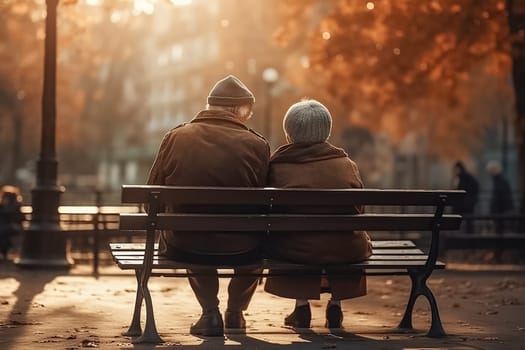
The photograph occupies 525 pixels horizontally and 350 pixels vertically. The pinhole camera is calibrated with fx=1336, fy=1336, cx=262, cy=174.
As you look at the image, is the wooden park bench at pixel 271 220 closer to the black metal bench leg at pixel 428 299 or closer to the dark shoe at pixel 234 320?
the black metal bench leg at pixel 428 299

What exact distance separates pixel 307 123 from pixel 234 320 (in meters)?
1.48

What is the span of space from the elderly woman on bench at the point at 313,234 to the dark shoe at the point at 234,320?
1.00 feet

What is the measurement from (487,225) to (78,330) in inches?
603

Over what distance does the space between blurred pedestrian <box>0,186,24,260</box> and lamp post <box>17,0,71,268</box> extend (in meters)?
1.47

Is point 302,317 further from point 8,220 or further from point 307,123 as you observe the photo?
point 8,220

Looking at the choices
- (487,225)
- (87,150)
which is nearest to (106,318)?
(487,225)

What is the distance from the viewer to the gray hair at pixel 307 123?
9.38m

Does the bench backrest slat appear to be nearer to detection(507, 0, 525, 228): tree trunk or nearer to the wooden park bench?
the wooden park bench

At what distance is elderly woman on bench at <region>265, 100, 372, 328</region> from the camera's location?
29.8 ft

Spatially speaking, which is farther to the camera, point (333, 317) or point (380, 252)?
point (380, 252)

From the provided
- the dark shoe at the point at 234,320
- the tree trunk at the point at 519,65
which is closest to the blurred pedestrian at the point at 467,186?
the tree trunk at the point at 519,65

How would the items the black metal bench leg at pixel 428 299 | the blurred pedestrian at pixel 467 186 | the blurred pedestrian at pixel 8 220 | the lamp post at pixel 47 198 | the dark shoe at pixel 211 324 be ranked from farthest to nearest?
the blurred pedestrian at pixel 467 186
the blurred pedestrian at pixel 8 220
the lamp post at pixel 47 198
the black metal bench leg at pixel 428 299
the dark shoe at pixel 211 324

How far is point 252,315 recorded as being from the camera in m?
10.8

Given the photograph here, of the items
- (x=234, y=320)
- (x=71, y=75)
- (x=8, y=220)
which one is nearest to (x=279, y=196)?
(x=234, y=320)
